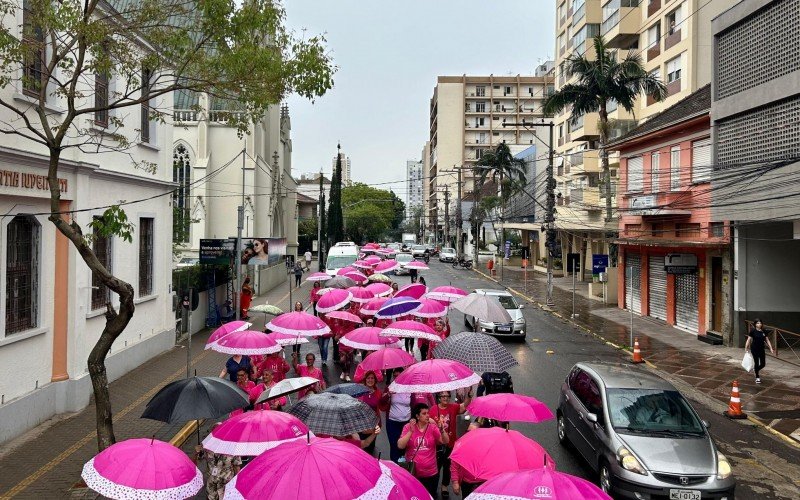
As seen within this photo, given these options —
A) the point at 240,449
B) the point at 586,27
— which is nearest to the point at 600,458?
the point at 240,449

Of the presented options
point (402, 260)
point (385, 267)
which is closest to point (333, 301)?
point (385, 267)

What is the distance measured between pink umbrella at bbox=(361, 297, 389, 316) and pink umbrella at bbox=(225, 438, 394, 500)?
11263 mm

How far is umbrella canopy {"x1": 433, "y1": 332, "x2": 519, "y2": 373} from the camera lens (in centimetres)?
1023

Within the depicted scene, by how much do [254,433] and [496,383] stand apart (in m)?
5.26

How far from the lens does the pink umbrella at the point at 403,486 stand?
15.5 feet

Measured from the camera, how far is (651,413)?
30.8 ft

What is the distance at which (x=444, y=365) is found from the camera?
8.67m

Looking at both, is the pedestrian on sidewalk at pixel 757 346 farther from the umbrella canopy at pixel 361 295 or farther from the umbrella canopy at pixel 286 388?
the umbrella canopy at pixel 286 388

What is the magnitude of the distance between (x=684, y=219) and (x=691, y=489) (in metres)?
17.7

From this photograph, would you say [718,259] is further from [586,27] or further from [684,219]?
[586,27]

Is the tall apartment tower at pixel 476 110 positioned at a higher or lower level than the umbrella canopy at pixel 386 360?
higher

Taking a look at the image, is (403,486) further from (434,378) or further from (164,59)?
(164,59)

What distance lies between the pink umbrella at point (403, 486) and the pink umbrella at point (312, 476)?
0.07 meters

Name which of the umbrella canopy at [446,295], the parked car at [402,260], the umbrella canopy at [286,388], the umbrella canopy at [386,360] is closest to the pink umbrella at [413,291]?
the umbrella canopy at [446,295]
